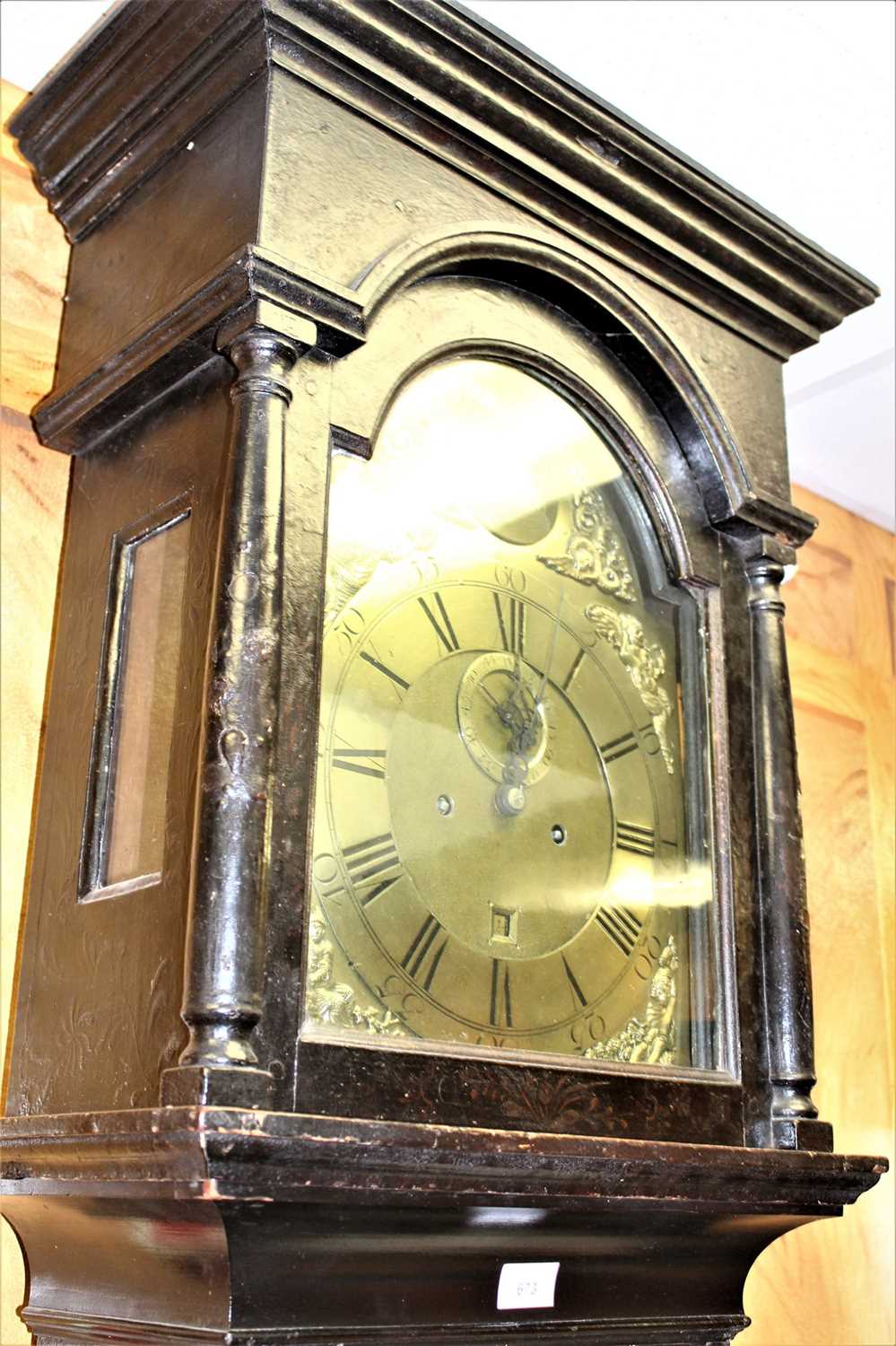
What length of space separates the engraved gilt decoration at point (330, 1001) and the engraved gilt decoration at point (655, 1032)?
20 cm

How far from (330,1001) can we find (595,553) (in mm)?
495

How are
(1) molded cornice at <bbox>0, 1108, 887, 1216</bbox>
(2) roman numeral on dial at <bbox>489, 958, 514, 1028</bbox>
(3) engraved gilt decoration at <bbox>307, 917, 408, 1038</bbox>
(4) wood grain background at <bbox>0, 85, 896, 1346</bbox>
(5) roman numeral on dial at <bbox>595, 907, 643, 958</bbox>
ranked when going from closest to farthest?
(1) molded cornice at <bbox>0, 1108, 887, 1216</bbox> < (3) engraved gilt decoration at <bbox>307, 917, 408, 1038</bbox> < (2) roman numeral on dial at <bbox>489, 958, 514, 1028</bbox> < (5) roman numeral on dial at <bbox>595, 907, 643, 958</bbox> < (4) wood grain background at <bbox>0, 85, 896, 1346</bbox>

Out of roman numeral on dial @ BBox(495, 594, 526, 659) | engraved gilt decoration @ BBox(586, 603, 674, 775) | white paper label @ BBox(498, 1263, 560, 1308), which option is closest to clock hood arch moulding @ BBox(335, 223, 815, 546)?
engraved gilt decoration @ BBox(586, 603, 674, 775)

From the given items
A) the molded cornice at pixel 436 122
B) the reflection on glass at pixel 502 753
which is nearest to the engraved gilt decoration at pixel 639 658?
the reflection on glass at pixel 502 753

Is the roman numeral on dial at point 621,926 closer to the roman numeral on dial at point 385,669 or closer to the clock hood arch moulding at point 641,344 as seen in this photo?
the roman numeral on dial at point 385,669

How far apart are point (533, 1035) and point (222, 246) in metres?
0.62

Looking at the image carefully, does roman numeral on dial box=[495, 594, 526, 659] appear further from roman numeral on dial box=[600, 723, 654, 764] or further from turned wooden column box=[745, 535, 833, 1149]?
turned wooden column box=[745, 535, 833, 1149]

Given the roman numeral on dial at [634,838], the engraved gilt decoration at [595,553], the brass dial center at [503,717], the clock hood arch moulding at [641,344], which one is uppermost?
the clock hood arch moulding at [641,344]

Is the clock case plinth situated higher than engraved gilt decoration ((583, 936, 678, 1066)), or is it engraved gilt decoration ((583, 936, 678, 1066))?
engraved gilt decoration ((583, 936, 678, 1066))

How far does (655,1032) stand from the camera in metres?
1.20

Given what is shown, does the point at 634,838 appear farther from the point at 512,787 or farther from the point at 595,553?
the point at 595,553

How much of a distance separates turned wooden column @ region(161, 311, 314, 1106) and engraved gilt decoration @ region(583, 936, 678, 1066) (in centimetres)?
34

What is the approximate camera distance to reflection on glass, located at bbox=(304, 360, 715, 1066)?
41.6 inches

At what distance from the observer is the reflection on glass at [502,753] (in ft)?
3.47
